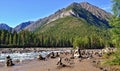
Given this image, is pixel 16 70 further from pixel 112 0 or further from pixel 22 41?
pixel 22 41

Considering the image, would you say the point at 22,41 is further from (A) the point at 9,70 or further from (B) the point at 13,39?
(A) the point at 9,70

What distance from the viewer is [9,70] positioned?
36.5m

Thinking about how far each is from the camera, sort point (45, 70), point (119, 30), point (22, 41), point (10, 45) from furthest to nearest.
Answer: point (22, 41) < point (10, 45) < point (45, 70) < point (119, 30)

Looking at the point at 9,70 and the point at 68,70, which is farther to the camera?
the point at 9,70

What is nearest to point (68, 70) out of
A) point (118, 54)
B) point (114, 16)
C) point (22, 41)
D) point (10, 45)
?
point (118, 54)

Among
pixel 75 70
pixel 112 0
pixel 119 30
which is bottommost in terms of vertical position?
pixel 75 70

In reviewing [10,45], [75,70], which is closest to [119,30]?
[75,70]

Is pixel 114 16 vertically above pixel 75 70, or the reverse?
pixel 114 16

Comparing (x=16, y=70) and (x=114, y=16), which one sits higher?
(x=114, y=16)

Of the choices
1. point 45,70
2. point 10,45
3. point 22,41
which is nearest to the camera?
point 45,70

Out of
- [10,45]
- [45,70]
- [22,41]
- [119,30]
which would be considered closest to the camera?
[119,30]

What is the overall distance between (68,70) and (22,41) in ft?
Result: 550

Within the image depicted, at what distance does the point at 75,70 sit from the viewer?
3409 centimetres

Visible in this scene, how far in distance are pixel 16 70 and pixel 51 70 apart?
17.4ft
